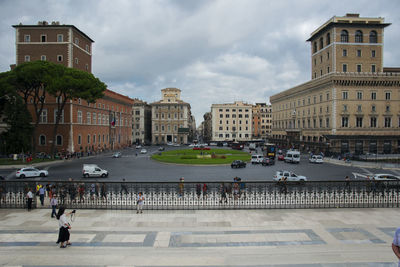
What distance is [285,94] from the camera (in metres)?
83.6

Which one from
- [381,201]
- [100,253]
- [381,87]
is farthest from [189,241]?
[381,87]

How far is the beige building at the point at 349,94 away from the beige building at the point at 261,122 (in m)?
53.1

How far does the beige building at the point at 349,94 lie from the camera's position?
2240 inches

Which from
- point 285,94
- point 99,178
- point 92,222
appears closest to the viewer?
point 92,222

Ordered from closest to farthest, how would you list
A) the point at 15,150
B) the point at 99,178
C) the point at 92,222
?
the point at 92,222 → the point at 99,178 → the point at 15,150

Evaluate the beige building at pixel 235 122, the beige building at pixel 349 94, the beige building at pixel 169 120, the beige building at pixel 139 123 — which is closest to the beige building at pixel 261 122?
the beige building at pixel 235 122

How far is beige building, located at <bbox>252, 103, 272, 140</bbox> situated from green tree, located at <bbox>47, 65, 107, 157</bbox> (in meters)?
89.9

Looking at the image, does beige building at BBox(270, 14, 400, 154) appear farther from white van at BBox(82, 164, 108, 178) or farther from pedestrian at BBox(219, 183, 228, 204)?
pedestrian at BBox(219, 183, 228, 204)

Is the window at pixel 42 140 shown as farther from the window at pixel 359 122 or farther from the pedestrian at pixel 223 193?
the window at pixel 359 122

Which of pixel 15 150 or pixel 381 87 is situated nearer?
pixel 15 150

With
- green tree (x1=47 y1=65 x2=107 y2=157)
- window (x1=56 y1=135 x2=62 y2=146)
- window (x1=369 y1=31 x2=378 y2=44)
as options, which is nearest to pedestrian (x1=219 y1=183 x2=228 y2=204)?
green tree (x1=47 y1=65 x2=107 y2=157)

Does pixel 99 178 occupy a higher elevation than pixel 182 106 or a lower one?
lower

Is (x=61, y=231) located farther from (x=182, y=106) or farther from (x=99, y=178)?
(x=182, y=106)

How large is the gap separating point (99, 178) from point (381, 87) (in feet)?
191
